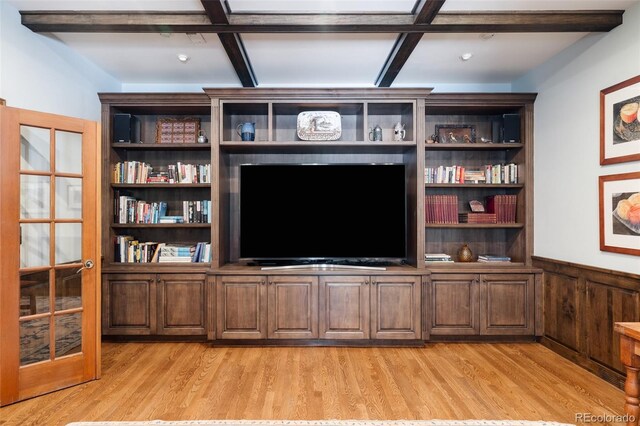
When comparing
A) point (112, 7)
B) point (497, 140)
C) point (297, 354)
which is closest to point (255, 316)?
point (297, 354)

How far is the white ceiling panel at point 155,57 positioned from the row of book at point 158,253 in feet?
5.82

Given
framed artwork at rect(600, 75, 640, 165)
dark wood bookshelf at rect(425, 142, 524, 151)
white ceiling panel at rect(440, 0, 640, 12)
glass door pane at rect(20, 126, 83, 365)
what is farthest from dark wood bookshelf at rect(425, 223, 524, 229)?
glass door pane at rect(20, 126, 83, 365)

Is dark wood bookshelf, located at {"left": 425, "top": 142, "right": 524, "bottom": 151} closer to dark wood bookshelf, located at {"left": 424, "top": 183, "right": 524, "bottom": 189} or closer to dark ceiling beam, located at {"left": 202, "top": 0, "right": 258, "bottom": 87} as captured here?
dark wood bookshelf, located at {"left": 424, "top": 183, "right": 524, "bottom": 189}

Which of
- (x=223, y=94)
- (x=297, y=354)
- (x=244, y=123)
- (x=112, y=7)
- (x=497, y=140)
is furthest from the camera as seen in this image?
(x=497, y=140)

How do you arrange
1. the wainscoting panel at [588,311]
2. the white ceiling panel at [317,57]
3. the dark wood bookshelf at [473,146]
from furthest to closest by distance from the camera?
the dark wood bookshelf at [473,146] < the white ceiling panel at [317,57] < the wainscoting panel at [588,311]

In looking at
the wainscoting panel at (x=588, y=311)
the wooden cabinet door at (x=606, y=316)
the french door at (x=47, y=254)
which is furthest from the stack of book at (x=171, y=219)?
the wooden cabinet door at (x=606, y=316)

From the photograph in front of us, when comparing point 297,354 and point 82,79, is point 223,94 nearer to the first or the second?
point 82,79

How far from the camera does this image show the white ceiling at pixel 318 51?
2666 millimetres

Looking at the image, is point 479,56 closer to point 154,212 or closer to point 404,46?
point 404,46

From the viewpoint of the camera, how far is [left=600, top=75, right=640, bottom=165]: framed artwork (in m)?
2.63

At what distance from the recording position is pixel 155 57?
3.46 metres

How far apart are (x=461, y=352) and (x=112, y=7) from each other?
413 cm

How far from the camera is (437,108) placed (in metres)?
3.94

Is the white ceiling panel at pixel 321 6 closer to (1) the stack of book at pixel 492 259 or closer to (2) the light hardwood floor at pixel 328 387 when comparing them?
(1) the stack of book at pixel 492 259
